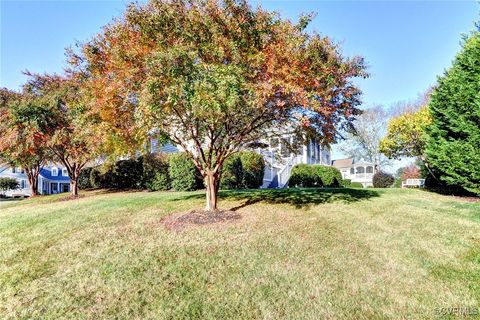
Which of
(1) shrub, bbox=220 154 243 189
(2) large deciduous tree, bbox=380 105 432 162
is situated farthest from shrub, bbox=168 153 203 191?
(2) large deciduous tree, bbox=380 105 432 162

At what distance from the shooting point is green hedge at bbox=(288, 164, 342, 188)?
72.4 ft

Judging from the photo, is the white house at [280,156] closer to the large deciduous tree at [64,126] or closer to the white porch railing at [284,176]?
the white porch railing at [284,176]

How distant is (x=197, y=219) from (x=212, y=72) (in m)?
3.69

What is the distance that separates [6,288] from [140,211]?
4.76 metres

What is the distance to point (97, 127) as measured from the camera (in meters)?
8.68

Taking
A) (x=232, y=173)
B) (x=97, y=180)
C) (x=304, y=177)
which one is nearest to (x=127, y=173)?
(x=97, y=180)

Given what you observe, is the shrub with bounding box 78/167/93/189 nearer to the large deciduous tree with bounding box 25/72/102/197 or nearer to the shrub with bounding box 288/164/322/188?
the large deciduous tree with bounding box 25/72/102/197

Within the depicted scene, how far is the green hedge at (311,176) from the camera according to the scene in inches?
869

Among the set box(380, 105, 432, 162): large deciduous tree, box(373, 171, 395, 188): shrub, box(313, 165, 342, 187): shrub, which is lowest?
box(373, 171, 395, 188): shrub

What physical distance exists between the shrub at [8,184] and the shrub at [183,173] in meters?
29.9

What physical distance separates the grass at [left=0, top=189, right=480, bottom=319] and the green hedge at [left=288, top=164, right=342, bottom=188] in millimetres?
13165

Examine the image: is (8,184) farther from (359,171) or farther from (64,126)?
(359,171)

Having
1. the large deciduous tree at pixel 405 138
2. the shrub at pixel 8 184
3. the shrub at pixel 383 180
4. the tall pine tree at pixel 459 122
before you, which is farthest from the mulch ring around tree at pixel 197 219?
the shrub at pixel 8 184

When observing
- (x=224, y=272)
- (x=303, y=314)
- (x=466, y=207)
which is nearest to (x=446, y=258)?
(x=303, y=314)
